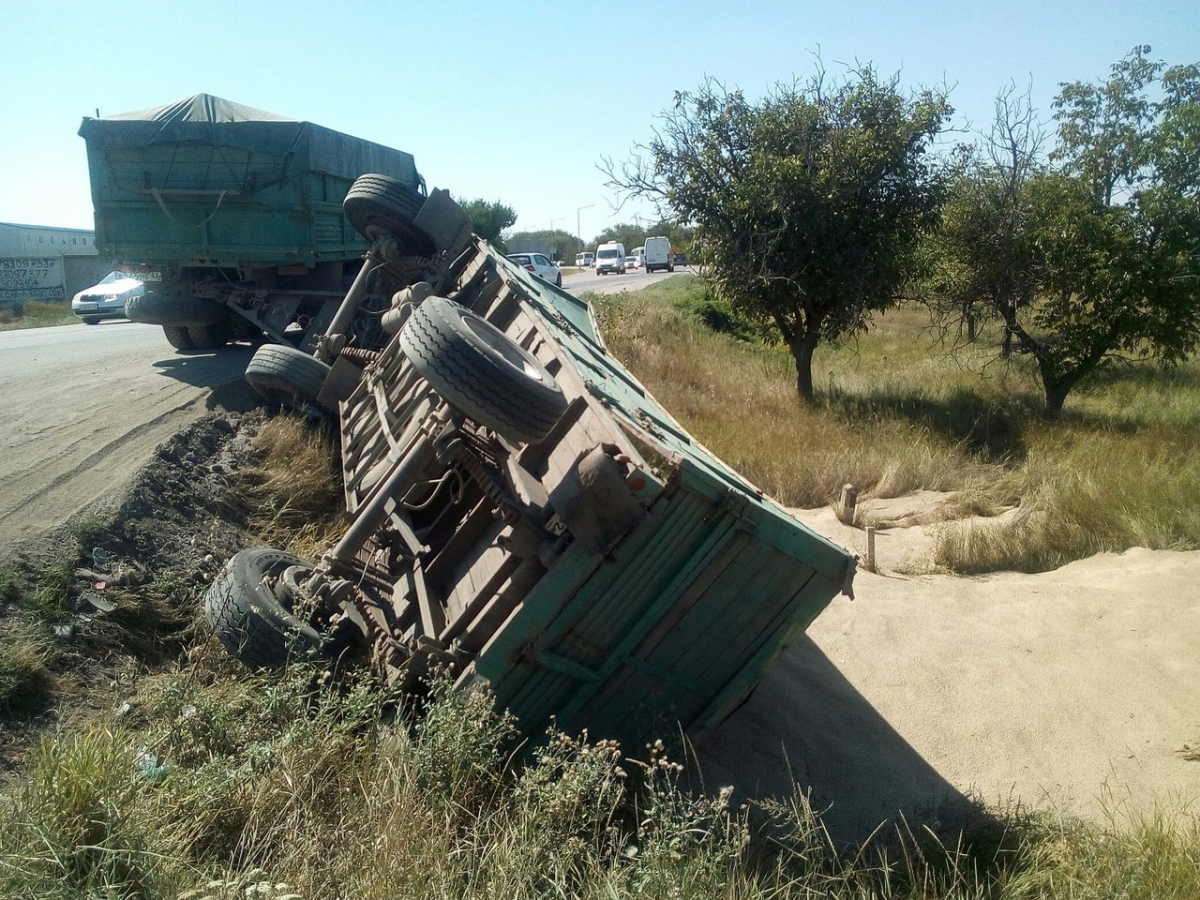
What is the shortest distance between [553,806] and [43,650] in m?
3.12

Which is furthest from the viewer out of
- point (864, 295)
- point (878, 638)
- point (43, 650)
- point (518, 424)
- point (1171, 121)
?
point (864, 295)

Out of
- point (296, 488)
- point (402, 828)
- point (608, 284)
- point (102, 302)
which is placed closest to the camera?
point (402, 828)

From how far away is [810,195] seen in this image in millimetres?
13148

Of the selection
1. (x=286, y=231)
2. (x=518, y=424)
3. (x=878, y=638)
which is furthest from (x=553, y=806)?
(x=286, y=231)

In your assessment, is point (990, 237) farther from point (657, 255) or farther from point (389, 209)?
point (657, 255)

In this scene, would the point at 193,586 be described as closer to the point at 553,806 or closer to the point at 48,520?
the point at 48,520

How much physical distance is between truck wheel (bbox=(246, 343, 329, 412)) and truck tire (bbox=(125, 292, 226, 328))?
3099 millimetres

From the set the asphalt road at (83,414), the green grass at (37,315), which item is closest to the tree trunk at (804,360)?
the asphalt road at (83,414)

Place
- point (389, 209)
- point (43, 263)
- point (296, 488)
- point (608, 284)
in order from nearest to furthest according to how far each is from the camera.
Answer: point (296, 488)
point (389, 209)
point (43, 263)
point (608, 284)

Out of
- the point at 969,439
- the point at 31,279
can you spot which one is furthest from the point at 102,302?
the point at 969,439

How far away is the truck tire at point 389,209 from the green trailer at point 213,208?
5.06 ft

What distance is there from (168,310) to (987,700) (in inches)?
383

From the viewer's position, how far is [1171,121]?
42.5 ft

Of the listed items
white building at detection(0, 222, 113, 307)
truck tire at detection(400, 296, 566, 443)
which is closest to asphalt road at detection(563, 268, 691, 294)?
white building at detection(0, 222, 113, 307)
